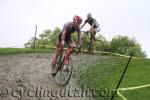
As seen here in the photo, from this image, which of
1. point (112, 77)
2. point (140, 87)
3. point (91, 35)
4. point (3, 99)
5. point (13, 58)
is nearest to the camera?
point (3, 99)

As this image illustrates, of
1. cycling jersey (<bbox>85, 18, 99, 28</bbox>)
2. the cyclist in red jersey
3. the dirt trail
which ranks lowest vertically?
the dirt trail

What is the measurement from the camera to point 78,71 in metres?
21.9

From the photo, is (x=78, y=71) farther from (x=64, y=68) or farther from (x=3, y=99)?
(x=3, y=99)

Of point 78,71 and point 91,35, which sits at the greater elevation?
point 91,35

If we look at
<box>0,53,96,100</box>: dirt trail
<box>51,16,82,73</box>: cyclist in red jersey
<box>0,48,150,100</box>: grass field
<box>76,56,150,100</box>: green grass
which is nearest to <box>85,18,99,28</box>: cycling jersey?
<box>0,48,150,100</box>: grass field

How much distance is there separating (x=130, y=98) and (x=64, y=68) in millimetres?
3049

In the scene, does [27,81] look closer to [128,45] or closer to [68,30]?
[68,30]

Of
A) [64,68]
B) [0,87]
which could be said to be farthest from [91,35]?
[0,87]

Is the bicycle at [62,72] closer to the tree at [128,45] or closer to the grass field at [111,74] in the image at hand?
the grass field at [111,74]

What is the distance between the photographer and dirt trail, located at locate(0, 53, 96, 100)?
15.6 m

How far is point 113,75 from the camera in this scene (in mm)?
21750

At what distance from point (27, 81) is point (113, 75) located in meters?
5.59

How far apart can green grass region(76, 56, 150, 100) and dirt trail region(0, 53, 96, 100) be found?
1.64 meters

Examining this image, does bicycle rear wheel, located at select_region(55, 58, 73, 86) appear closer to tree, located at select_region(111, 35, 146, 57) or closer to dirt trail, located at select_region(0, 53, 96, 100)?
dirt trail, located at select_region(0, 53, 96, 100)
